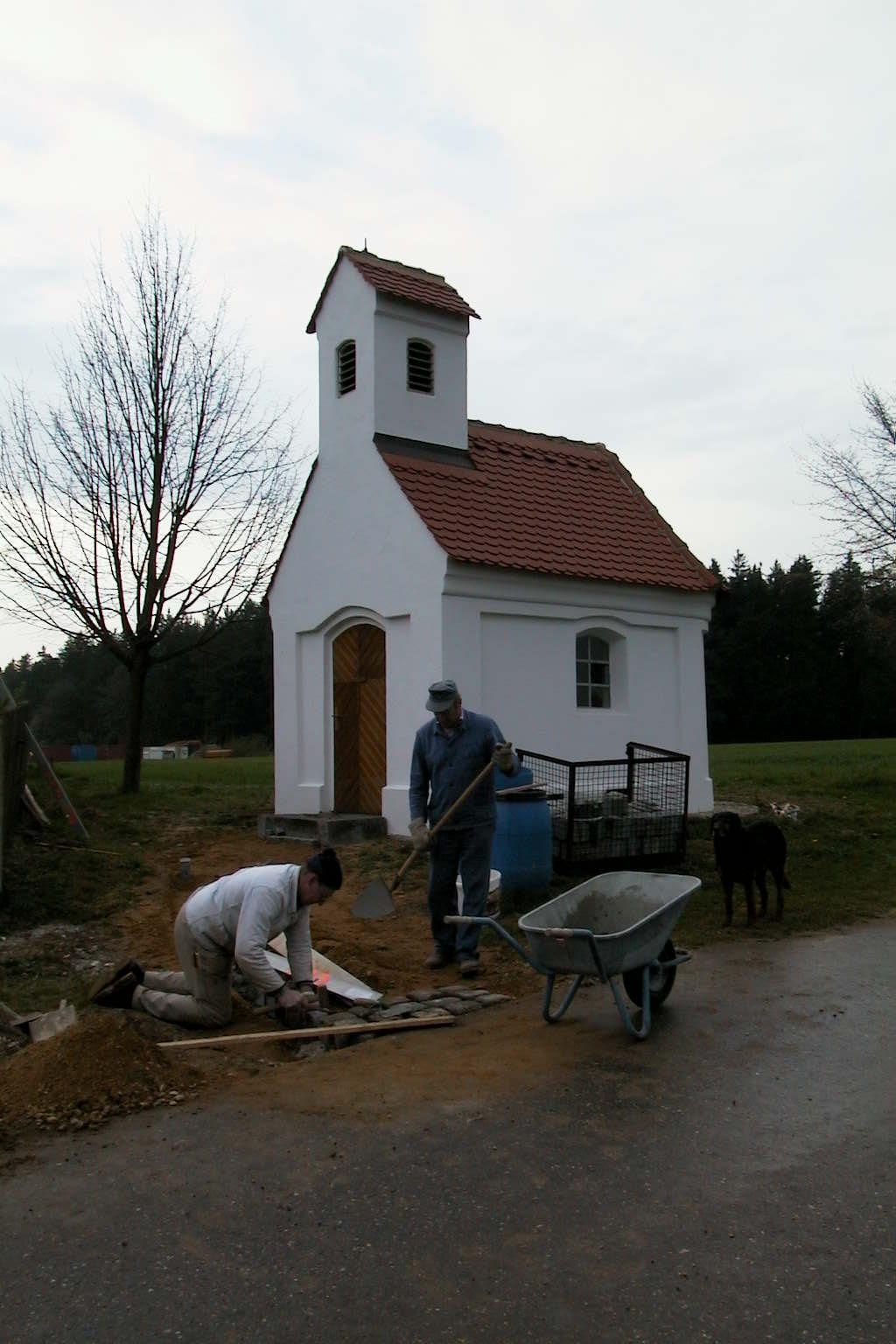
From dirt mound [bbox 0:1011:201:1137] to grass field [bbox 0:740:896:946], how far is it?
14.5 feet

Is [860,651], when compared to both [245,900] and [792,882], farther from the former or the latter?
[245,900]

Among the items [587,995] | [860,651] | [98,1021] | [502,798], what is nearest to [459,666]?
[502,798]

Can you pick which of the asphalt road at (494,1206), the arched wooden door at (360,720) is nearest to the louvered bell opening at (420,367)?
the arched wooden door at (360,720)

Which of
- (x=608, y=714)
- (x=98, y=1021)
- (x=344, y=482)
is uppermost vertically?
(x=344, y=482)

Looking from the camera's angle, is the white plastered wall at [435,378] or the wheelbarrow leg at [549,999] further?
the white plastered wall at [435,378]

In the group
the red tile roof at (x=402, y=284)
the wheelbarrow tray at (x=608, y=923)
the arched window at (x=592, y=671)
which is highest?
the red tile roof at (x=402, y=284)

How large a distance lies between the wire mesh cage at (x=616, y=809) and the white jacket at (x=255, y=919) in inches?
176

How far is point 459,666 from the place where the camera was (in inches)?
545

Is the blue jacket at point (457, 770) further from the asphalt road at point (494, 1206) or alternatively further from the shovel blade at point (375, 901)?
the asphalt road at point (494, 1206)

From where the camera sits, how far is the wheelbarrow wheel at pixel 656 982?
6719 mm

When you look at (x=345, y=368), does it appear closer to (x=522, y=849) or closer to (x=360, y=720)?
(x=360, y=720)

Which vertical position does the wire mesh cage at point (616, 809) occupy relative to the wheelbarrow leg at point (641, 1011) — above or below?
above

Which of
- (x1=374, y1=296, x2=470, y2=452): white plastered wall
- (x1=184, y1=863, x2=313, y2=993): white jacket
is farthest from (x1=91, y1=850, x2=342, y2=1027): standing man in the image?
(x1=374, y1=296, x2=470, y2=452): white plastered wall

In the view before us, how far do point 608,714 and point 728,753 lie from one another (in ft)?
71.6
